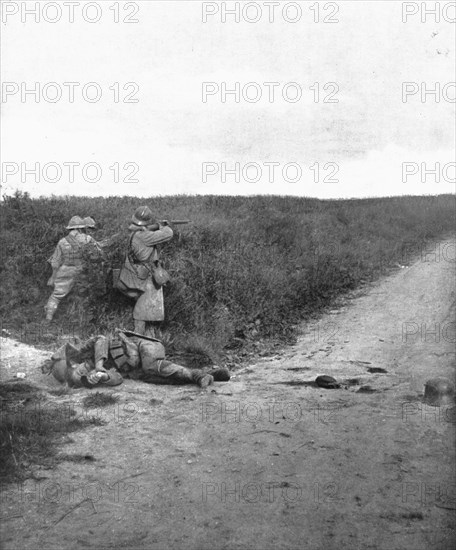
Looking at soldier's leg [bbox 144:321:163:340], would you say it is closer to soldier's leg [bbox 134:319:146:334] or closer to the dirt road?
soldier's leg [bbox 134:319:146:334]

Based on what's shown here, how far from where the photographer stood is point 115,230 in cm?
1322

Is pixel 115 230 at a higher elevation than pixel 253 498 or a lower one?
higher

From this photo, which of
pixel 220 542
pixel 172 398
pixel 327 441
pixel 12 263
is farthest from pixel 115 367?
pixel 12 263

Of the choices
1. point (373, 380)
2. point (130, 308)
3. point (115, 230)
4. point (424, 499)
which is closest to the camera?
point (424, 499)

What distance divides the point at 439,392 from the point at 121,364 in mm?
3964

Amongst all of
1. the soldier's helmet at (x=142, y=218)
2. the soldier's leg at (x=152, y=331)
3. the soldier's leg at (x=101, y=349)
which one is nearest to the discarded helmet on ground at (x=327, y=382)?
the soldier's leg at (x=101, y=349)

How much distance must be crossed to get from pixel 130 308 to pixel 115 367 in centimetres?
261

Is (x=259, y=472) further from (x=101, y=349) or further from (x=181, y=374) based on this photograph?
(x=101, y=349)

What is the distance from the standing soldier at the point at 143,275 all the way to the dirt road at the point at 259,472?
2055 millimetres

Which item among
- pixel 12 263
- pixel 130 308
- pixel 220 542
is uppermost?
pixel 12 263

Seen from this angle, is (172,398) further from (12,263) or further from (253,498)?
(12,263)

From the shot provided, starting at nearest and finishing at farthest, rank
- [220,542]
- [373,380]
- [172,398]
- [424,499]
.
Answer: [220,542] < [424,499] < [172,398] < [373,380]

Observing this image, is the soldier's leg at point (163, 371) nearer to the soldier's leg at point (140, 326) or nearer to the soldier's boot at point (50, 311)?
the soldier's leg at point (140, 326)

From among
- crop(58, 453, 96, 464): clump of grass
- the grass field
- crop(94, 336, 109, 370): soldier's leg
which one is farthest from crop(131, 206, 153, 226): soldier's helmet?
crop(58, 453, 96, 464): clump of grass
